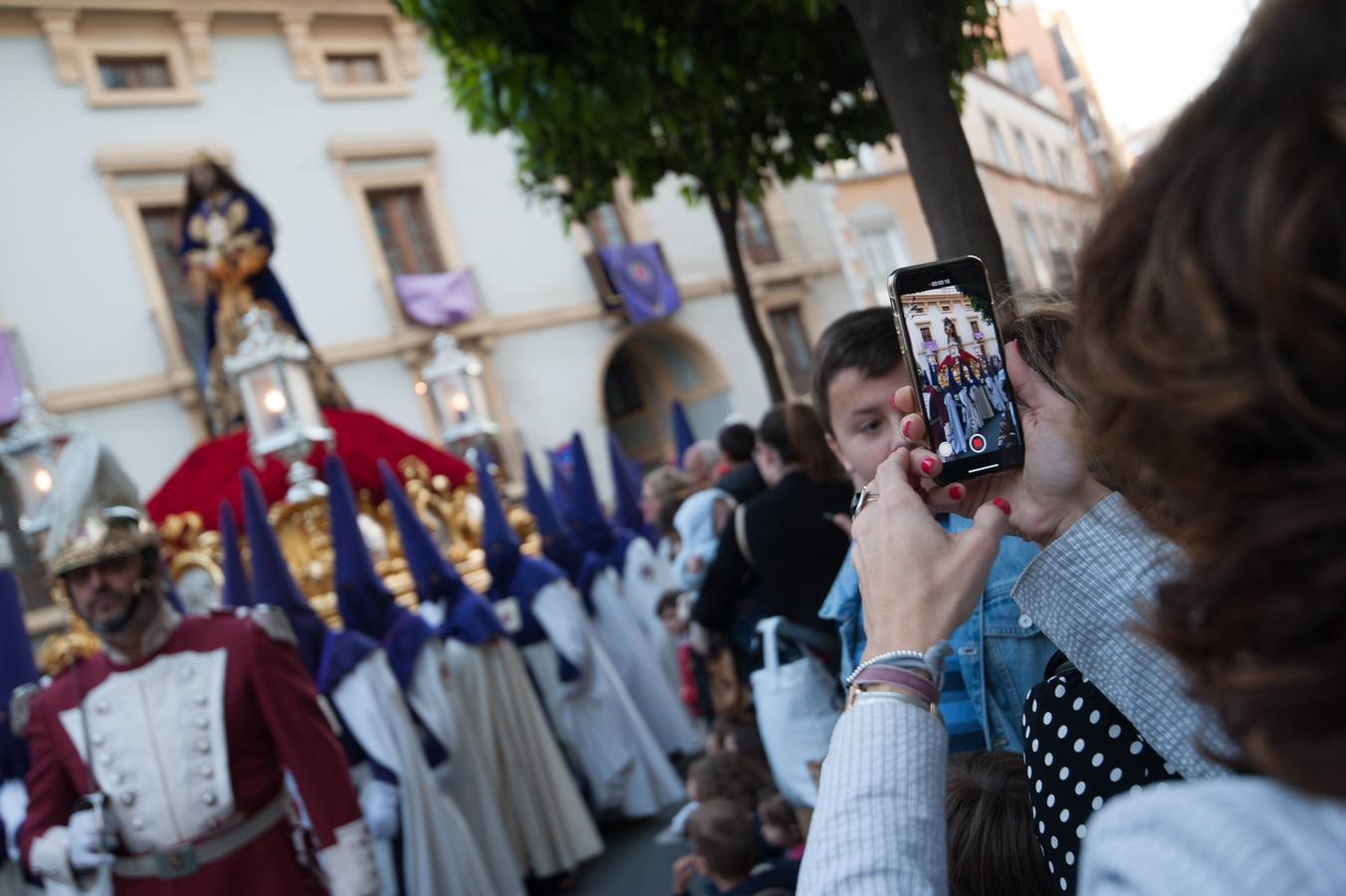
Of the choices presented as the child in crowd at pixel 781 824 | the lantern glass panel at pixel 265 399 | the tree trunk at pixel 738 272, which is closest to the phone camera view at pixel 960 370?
the child in crowd at pixel 781 824

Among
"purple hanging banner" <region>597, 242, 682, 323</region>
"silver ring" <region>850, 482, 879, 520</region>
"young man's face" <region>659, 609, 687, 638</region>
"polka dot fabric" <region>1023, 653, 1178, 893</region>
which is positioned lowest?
"young man's face" <region>659, 609, 687, 638</region>

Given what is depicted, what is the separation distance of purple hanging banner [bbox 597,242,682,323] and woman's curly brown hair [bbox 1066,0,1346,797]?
21.0 meters

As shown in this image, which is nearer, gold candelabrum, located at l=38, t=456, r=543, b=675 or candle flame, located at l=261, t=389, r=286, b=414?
gold candelabrum, located at l=38, t=456, r=543, b=675

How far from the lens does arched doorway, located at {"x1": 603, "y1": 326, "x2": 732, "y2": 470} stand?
74.9 ft

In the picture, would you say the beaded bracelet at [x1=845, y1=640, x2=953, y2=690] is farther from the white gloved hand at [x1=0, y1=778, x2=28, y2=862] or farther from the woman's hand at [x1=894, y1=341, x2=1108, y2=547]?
the white gloved hand at [x1=0, y1=778, x2=28, y2=862]

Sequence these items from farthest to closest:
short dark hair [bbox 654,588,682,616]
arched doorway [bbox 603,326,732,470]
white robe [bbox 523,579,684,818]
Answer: arched doorway [bbox 603,326,732,470] → white robe [bbox 523,579,684,818] → short dark hair [bbox 654,588,682,616]

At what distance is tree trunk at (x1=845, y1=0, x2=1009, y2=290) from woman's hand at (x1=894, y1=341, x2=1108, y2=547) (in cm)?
161

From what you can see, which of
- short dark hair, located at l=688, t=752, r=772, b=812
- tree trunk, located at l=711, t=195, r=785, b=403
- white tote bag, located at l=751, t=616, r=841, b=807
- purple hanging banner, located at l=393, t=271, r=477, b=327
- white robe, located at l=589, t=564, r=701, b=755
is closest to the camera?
white tote bag, located at l=751, t=616, r=841, b=807

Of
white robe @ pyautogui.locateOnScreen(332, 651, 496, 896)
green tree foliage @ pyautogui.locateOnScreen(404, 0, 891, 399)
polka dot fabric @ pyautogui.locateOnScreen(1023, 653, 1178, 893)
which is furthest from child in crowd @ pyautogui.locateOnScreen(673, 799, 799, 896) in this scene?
green tree foliage @ pyautogui.locateOnScreen(404, 0, 891, 399)

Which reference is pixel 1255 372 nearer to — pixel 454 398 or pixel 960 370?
pixel 960 370

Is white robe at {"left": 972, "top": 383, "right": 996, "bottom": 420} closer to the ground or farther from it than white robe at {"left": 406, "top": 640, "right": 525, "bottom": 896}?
farther from it

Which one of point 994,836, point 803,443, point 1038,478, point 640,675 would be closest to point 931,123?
point 803,443

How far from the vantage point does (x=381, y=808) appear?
16.0 ft

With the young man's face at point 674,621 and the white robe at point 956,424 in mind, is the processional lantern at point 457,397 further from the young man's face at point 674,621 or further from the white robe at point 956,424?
the white robe at point 956,424
